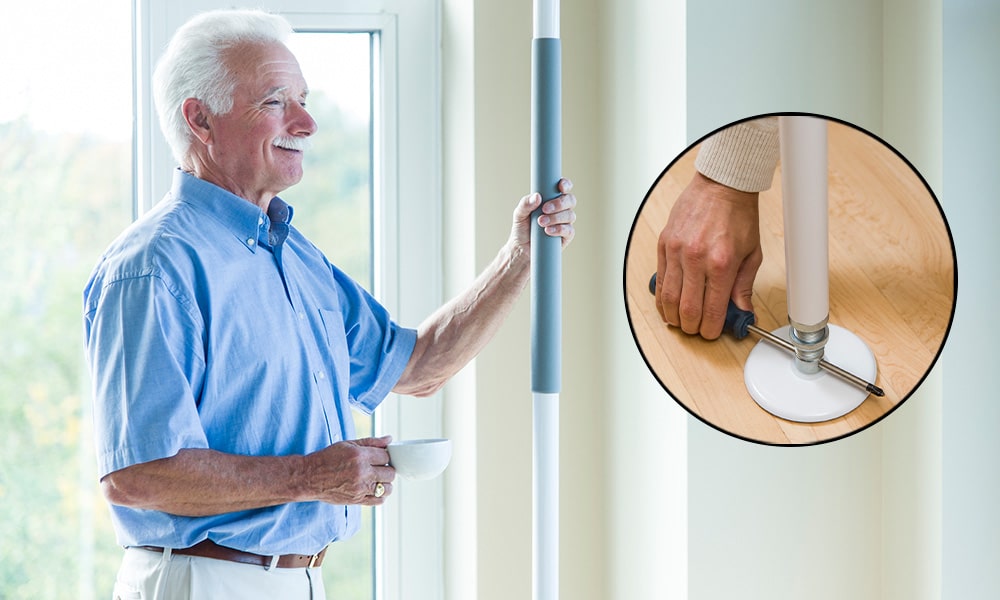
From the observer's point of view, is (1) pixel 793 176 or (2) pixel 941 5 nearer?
(1) pixel 793 176

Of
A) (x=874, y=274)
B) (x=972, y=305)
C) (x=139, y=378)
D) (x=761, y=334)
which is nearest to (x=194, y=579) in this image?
(x=139, y=378)

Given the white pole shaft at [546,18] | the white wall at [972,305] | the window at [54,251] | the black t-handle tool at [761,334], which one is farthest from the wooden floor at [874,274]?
the window at [54,251]

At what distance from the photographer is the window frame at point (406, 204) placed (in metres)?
1.99

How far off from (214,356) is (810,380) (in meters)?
0.71

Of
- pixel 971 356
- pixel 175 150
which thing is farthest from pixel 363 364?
pixel 971 356

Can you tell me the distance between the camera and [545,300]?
3.60 feet

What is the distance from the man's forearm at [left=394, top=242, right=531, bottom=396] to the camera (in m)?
1.48

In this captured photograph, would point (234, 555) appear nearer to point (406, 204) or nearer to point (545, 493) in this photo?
point (545, 493)

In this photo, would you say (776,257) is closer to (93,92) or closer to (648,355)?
(648,355)

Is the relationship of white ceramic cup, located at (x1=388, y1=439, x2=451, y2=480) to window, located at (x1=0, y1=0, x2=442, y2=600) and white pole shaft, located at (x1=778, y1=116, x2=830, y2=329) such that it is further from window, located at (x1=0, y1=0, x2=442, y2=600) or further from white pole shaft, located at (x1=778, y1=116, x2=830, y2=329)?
window, located at (x1=0, y1=0, x2=442, y2=600)

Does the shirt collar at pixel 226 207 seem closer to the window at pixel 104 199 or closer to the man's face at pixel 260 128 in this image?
the man's face at pixel 260 128

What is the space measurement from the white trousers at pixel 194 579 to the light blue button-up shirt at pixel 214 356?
0.09ft

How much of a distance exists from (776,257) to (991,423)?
734 mm

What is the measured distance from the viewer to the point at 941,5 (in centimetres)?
139
